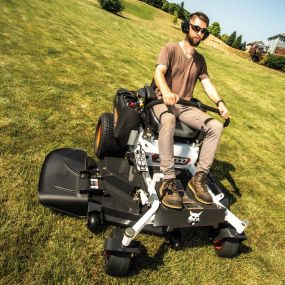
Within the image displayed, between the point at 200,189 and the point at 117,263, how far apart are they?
1341 mm

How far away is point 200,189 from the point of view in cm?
400

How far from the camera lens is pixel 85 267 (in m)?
3.47

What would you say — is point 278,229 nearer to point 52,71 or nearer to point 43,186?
point 43,186

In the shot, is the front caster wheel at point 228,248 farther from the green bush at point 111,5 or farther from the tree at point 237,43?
the tree at point 237,43

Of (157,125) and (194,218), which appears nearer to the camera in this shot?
(194,218)

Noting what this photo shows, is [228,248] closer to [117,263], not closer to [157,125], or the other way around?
[117,263]

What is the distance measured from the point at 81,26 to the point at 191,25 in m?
15.0

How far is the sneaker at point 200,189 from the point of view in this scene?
3.93m

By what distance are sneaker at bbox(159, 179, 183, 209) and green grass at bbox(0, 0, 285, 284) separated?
69 cm

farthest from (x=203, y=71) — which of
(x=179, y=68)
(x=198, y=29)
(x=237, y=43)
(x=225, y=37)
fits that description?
(x=225, y=37)

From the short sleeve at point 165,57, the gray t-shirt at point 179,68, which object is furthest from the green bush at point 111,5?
the short sleeve at point 165,57

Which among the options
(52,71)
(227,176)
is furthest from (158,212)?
(52,71)

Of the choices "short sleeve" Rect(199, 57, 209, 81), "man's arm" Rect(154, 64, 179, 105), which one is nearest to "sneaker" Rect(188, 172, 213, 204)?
"man's arm" Rect(154, 64, 179, 105)

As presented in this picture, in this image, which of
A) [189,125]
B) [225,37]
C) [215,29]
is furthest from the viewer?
[225,37]
